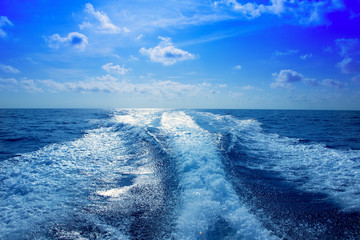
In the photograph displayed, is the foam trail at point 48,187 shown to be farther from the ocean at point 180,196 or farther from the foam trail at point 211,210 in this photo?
the foam trail at point 211,210

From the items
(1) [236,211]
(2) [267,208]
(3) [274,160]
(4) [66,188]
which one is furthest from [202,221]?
(3) [274,160]

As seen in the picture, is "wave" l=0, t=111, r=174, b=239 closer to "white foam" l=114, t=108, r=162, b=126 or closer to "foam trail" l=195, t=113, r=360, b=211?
"foam trail" l=195, t=113, r=360, b=211

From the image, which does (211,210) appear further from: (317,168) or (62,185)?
(317,168)

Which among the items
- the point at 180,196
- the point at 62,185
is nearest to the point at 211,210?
the point at 180,196

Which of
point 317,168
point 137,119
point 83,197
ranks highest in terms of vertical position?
point 137,119

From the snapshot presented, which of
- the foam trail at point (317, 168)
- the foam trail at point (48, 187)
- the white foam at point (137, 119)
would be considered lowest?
the foam trail at point (48, 187)

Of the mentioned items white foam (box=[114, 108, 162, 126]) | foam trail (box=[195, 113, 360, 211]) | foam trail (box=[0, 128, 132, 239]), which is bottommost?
foam trail (box=[0, 128, 132, 239])

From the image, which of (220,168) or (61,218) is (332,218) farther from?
(61,218)

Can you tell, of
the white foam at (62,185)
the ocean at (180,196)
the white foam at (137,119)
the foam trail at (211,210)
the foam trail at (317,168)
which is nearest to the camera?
the foam trail at (211,210)

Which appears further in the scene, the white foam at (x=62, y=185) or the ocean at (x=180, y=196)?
the white foam at (x=62, y=185)

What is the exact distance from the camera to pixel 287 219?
10.7 ft

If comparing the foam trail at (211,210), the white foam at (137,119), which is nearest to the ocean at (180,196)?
the foam trail at (211,210)

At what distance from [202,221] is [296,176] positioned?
4272 mm

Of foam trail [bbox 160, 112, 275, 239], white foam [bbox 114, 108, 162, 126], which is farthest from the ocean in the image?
white foam [bbox 114, 108, 162, 126]
